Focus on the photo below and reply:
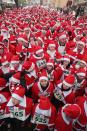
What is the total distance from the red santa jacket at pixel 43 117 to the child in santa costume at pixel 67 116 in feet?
0.53

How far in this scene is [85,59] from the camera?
10742mm

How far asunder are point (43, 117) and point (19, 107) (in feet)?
1.94

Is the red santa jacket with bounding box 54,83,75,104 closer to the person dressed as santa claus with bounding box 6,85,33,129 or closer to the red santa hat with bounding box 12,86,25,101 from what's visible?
the person dressed as santa claus with bounding box 6,85,33,129

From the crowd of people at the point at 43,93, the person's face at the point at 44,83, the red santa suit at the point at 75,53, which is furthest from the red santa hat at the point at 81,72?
the red santa suit at the point at 75,53

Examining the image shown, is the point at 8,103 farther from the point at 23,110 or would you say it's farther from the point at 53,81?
the point at 53,81

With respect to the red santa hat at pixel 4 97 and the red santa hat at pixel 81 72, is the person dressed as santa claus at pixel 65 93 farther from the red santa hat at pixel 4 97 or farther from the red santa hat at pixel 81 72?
the red santa hat at pixel 4 97

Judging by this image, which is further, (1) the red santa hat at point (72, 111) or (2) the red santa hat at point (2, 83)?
(2) the red santa hat at point (2, 83)

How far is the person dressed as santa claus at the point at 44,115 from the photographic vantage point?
7082 millimetres

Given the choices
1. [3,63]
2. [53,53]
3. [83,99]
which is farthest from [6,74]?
[53,53]

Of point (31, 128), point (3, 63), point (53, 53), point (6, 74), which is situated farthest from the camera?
point (53, 53)

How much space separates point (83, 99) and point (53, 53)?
4751 millimetres

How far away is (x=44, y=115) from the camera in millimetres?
7059

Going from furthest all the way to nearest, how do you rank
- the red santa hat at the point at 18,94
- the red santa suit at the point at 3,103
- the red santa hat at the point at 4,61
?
1. the red santa hat at the point at 4,61
2. the red santa suit at the point at 3,103
3. the red santa hat at the point at 18,94

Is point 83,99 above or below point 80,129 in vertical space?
above
